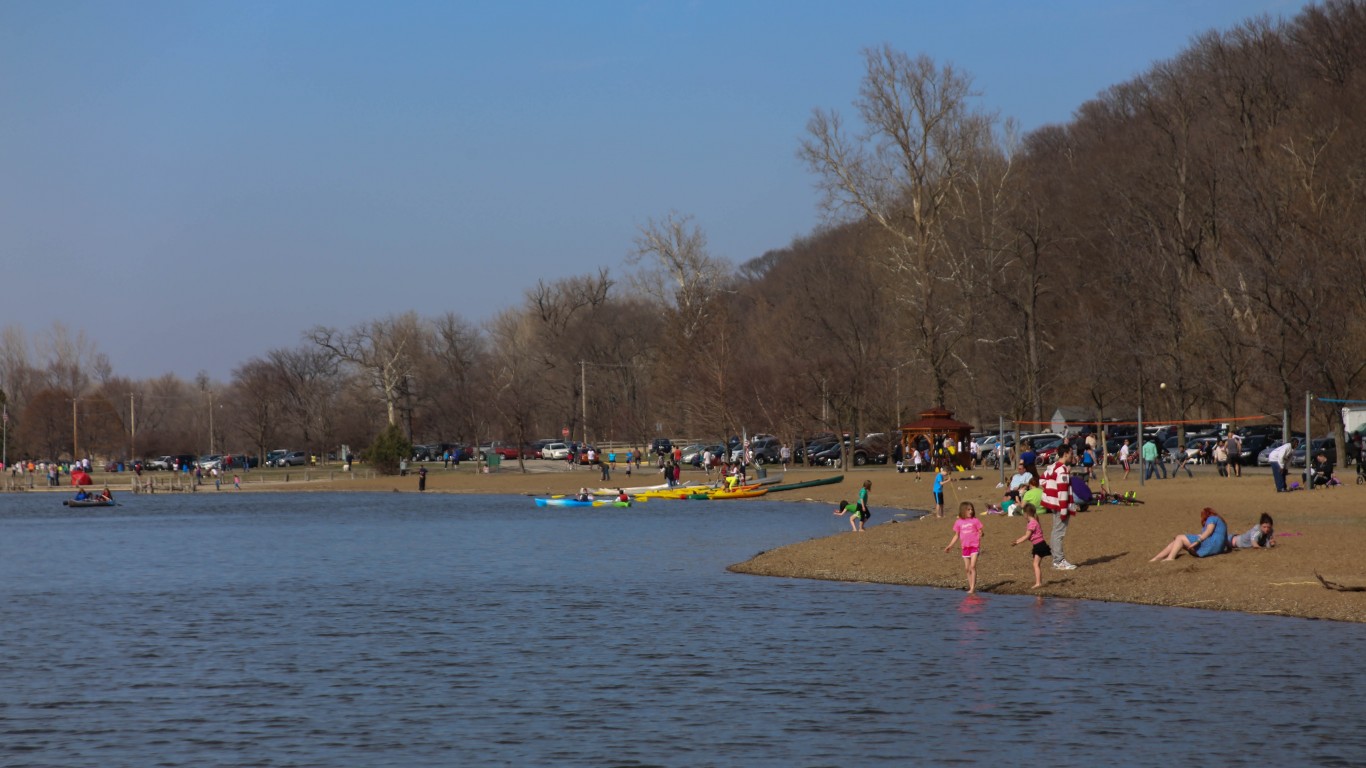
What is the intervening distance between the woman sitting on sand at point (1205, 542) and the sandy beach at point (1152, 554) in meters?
0.19

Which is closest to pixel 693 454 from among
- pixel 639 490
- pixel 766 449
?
pixel 766 449

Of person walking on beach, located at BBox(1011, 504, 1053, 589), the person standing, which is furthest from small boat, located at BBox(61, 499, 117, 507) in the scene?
person walking on beach, located at BBox(1011, 504, 1053, 589)

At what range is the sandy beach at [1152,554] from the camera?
2692 cm

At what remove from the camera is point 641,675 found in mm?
21984

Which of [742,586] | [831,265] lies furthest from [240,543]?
[831,265]

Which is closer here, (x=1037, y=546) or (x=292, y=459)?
(x=1037, y=546)

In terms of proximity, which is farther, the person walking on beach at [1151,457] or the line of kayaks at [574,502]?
the line of kayaks at [574,502]

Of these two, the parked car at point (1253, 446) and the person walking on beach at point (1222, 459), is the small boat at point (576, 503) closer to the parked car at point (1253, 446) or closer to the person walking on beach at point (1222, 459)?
the person walking on beach at point (1222, 459)

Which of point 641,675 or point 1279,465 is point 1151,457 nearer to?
Result: point 1279,465

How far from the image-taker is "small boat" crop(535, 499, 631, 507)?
69688 millimetres

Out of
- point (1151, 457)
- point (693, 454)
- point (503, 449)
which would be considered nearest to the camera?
point (1151, 457)

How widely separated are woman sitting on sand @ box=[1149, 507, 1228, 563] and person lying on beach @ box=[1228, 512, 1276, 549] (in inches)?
14.4

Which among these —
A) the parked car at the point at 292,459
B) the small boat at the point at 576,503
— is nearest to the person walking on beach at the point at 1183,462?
the small boat at the point at 576,503

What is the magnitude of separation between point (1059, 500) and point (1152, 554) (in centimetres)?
406
